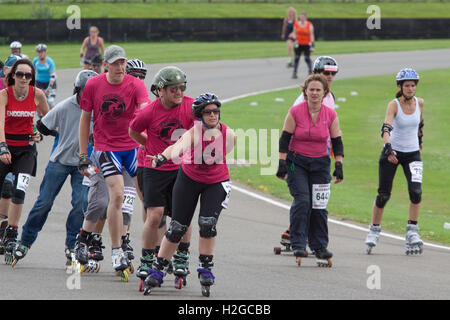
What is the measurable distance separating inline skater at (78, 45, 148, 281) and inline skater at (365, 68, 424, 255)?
324 centimetres

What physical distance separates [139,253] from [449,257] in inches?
137

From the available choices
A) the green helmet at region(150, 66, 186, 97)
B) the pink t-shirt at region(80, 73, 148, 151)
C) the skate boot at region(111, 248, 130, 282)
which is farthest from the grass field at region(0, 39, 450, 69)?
the green helmet at region(150, 66, 186, 97)

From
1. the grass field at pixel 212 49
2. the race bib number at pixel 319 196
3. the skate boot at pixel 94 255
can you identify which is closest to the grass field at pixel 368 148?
the race bib number at pixel 319 196

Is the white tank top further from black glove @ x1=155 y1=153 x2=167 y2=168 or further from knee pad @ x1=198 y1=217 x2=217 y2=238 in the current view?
black glove @ x1=155 y1=153 x2=167 y2=168

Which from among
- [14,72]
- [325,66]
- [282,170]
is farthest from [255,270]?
[14,72]

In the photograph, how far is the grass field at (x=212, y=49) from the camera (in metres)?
36.8

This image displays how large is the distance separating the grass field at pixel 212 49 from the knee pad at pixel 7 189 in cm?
2324

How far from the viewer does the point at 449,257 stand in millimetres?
10664

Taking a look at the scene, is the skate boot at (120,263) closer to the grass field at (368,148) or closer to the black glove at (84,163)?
the black glove at (84,163)

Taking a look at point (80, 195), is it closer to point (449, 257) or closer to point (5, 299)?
point (5, 299)

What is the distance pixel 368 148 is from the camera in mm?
20422

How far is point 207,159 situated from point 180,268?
3.43 ft

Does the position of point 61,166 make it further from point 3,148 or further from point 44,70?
point 44,70

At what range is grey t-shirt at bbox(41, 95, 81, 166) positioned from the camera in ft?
31.4
